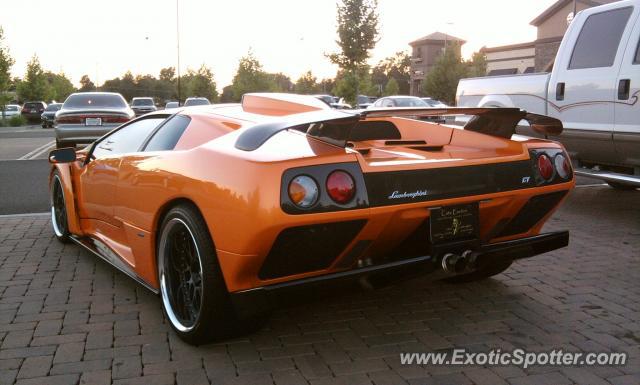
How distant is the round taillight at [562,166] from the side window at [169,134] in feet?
7.43

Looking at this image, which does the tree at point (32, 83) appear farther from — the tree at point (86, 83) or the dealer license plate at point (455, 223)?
the tree at point (86, 83)

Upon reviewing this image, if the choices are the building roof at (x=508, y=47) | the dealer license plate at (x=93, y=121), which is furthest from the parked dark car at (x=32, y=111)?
the building roof at (x=508, y=47)

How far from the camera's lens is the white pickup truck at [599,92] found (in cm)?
638

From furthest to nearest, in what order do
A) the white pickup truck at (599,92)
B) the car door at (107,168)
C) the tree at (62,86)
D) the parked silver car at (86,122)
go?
the tree at (62,86)
the parked silver car at (86,122)
the white pickup truck at (599,92)
the car door at (107,168)

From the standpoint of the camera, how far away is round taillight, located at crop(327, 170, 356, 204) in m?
2.98

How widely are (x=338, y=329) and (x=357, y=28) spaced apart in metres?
39.2

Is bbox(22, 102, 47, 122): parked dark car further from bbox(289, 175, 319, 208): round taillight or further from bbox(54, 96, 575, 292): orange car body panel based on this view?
bbox(289, 175, 319, 208): round taillight

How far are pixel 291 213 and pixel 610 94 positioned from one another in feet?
16.4

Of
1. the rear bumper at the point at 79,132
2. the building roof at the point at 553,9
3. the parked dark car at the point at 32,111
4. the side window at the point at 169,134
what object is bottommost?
the parked dark car at the point at 32,111

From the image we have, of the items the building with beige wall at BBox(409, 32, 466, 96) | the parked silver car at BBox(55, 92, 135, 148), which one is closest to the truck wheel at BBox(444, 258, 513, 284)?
the parked silver car at BBox(55, 92, 135, 148)

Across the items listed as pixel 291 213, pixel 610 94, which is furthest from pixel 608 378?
pixel 610 94

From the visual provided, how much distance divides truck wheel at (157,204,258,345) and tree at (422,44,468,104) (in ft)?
176

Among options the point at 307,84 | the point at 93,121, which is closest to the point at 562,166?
the point at 93,121

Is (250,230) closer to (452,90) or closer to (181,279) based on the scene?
(181,279)
